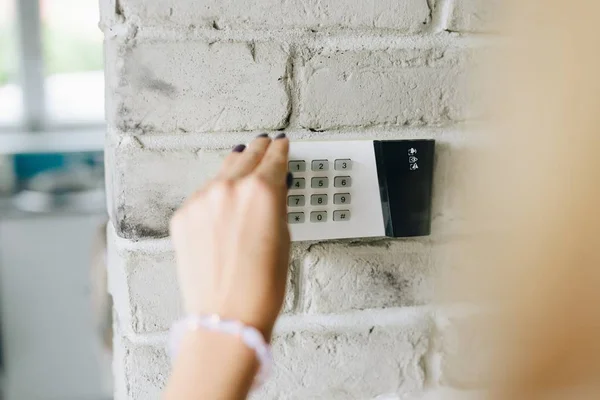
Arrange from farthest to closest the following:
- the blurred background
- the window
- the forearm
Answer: the window < the blurred background < the forearm

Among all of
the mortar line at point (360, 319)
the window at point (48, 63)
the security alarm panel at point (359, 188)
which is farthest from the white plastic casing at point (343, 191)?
the window at point (48, 63)

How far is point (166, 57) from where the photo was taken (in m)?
0.54

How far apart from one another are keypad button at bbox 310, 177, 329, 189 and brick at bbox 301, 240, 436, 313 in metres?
0.07

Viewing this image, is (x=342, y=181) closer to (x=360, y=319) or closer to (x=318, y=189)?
(x=318, y=189)

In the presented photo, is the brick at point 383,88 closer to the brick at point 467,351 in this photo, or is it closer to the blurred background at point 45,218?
the brick at point 467,351

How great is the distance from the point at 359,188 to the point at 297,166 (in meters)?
0.07

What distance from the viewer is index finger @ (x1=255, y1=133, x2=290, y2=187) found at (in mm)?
446

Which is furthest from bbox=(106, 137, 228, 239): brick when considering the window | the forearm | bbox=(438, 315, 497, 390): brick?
the window

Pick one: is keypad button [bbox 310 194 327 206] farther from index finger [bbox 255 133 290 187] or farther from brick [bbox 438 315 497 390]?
brick [bbox 438 315 497 390]

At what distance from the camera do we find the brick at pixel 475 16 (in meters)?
0.60

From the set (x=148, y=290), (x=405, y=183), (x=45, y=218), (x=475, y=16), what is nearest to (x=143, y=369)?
(x=148, y=290)

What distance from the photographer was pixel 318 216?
1.92ft

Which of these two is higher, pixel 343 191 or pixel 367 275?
pixel 343 191

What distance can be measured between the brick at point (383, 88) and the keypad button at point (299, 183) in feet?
0.19
